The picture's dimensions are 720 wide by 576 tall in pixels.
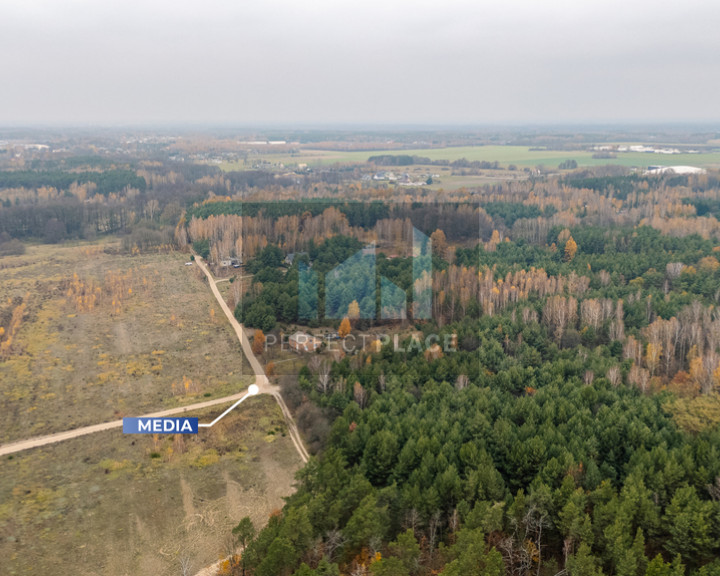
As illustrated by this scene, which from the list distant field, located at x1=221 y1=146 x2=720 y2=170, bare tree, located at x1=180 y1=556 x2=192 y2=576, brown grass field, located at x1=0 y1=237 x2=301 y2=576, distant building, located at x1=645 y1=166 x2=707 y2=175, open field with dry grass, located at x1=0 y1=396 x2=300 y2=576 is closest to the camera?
bare tree, located at x1=180 y1=556 x2=192 y2=576

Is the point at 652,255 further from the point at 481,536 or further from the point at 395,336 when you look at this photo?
the point at 481,536

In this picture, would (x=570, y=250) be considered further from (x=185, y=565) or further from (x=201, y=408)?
(x=185, y=565)

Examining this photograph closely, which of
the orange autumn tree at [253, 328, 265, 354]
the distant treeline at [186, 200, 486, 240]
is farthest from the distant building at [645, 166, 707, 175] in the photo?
the orange autumn tree at [253, 328, 265, 354]

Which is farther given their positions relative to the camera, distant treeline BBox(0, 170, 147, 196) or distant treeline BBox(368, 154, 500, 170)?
distant treeline BBox(368, 154, 500, 170)

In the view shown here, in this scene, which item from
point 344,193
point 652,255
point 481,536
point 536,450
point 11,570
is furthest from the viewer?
point 344,193

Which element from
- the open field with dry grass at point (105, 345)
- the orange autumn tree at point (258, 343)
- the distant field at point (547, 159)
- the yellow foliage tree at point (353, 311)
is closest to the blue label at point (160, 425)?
the open field with dry grass at point (105, 345)

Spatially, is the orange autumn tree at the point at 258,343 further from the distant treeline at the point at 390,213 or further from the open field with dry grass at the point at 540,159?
the open field with dry grass at the point at 540,159

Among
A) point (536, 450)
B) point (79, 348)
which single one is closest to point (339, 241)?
point (79, 348)

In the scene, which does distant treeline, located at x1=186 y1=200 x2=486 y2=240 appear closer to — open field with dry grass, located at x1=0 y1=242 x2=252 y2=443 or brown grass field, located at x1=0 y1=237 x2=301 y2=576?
open field with dry grass, located at x1=0 y1=242 x2=252 y2=443
